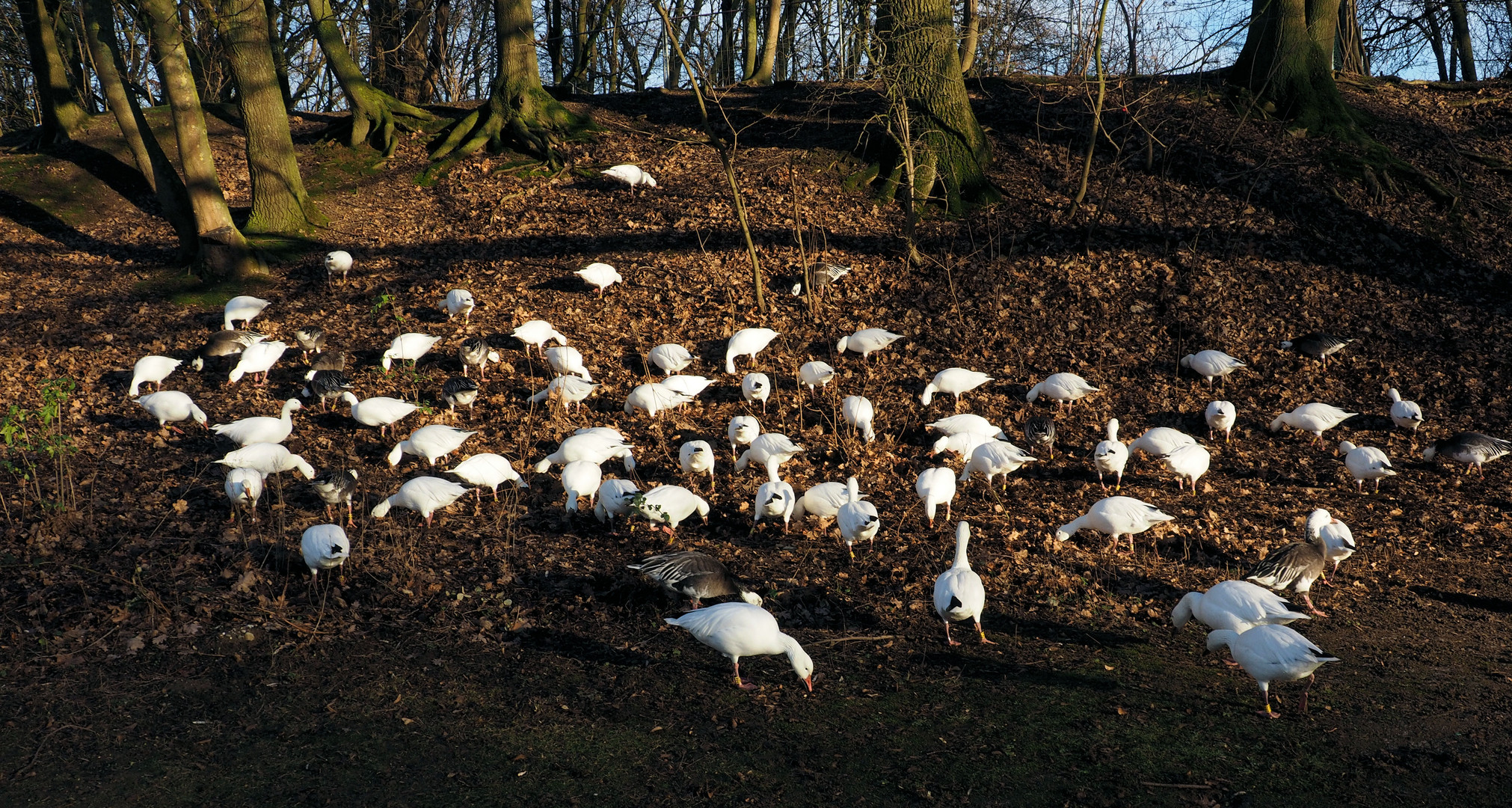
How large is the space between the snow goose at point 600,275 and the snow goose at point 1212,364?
7292 millimetres

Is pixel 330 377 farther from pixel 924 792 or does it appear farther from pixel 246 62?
pixel 924 792

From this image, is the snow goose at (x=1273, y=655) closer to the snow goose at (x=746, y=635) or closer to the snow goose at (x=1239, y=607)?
the snow goose at (x=1239, y=607)

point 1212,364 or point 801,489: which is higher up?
point 1212,364

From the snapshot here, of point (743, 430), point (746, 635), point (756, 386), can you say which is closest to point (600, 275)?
point (756, 386)

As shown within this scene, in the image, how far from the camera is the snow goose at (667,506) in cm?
697

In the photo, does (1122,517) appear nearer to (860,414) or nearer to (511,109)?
(860,414)

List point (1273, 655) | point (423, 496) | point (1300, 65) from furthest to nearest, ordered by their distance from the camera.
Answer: point (1300, 65)
point (423, 496)
point (1273, 655)

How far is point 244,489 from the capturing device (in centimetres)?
702

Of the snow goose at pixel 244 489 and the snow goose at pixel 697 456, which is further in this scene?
the snow goose at pixel 697 456

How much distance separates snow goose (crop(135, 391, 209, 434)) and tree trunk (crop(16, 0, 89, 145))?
434 inches

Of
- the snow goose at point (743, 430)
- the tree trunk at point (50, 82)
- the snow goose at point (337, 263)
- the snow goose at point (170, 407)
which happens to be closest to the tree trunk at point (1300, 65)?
the snow goose at point (743, 430)

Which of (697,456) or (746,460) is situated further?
(746,460)

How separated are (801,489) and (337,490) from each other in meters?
4.04

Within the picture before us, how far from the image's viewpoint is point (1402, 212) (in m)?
12.7
